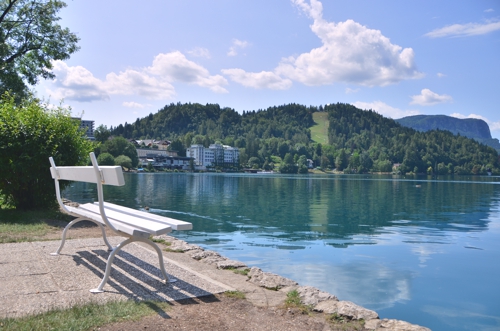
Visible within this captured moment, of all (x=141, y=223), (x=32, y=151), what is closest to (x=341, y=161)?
(x=32, y=151)

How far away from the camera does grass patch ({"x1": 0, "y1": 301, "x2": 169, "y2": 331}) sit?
3.85 m

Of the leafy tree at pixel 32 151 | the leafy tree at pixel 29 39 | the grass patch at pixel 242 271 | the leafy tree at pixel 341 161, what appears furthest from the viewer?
the leafy tree at pixel 341 161

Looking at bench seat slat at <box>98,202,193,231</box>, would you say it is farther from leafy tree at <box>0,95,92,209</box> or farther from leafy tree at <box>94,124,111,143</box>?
leafy tree at <box>94,124,111,143</box>

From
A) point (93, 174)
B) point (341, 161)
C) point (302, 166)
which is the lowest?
point (302, 166)

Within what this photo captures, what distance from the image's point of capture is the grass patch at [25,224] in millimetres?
8652

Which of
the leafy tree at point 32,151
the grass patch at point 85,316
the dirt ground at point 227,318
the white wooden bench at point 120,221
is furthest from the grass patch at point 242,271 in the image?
the leafy tree at point 32,151

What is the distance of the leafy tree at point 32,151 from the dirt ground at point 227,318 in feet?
29.4

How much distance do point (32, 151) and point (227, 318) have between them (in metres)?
9.66

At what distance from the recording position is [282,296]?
5.52 meters

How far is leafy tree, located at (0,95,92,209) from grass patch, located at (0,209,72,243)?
606 mm

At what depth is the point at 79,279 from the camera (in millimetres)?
5602

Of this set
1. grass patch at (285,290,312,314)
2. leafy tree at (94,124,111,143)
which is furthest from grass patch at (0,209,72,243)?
leafy tree at (94,124,111,143)

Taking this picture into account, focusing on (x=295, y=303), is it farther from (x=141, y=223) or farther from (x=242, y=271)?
(x=141, y=223)

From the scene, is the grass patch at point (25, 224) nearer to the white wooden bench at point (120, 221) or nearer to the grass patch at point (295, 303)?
the white wooden bench at point (120, 221)
